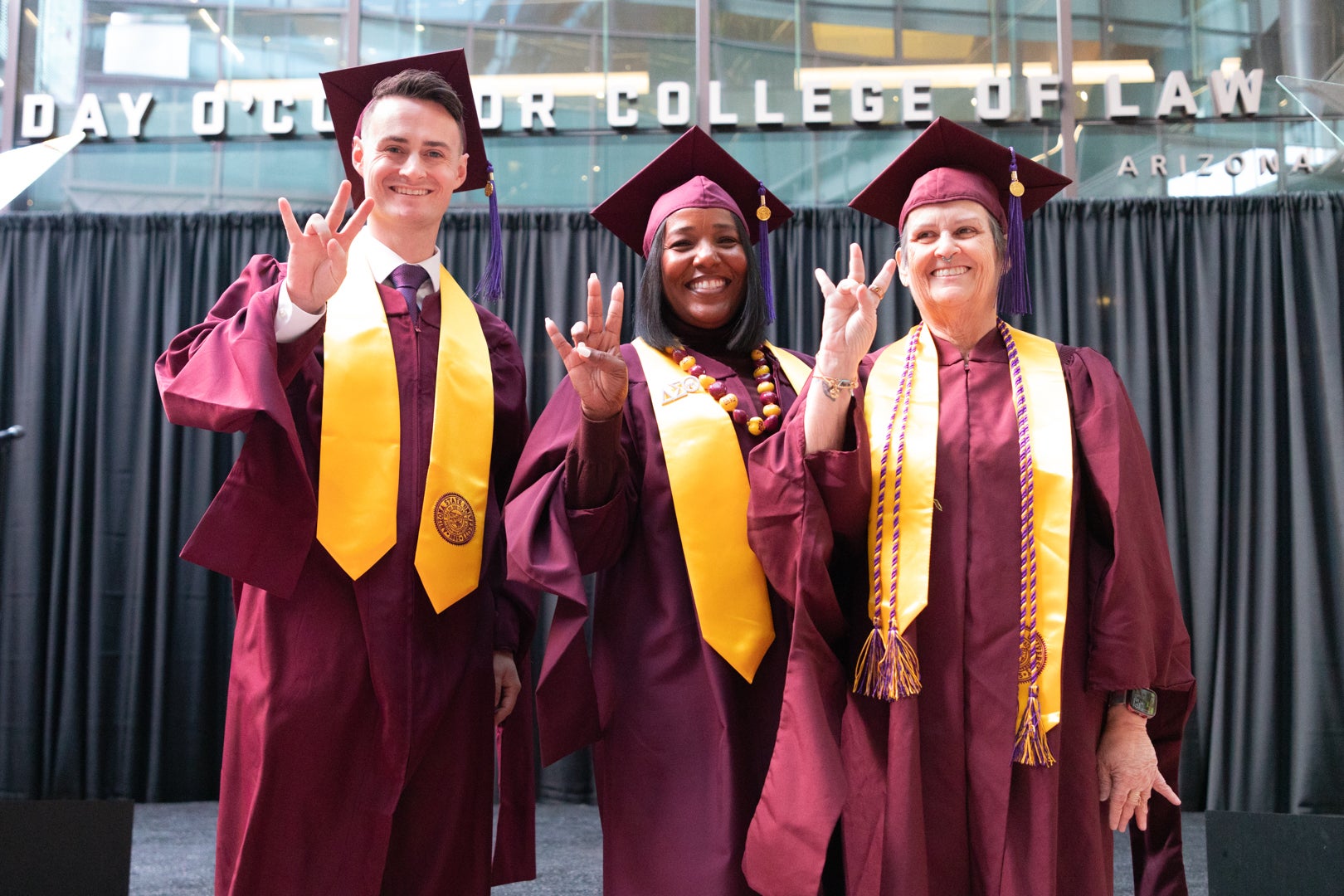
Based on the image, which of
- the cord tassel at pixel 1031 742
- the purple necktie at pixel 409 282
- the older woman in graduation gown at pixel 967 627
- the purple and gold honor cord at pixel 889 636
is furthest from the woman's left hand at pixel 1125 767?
the purple necktie at pixel 409 282

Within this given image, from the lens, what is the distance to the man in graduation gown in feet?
5.82

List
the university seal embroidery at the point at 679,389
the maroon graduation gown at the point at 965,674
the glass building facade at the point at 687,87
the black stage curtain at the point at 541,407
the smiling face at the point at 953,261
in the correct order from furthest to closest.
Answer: the glass building facade at the point at 687,87 → the black stage curtain at the point at 541,407 → the university seal embroidery at the point at 679,389 → the smiling face at the point at 953,261 → the maroon graduation gown at the point at 965,674

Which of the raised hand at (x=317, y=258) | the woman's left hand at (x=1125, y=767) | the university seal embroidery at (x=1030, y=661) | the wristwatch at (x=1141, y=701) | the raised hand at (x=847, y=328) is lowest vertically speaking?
the woman's left hand at (x=1125, y=767)

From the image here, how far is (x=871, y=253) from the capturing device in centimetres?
495

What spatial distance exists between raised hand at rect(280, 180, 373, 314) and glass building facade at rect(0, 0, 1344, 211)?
3.35 metres

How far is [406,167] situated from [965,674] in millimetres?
1408

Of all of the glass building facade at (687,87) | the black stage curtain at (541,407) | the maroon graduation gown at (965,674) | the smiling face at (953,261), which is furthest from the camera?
the glass building facade at (687,87)

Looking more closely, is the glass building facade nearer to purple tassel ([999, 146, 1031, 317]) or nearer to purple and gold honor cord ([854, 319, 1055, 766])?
purple tassel ([999, 146, 1031, 317])

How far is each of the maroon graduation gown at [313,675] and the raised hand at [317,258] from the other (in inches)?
2.1

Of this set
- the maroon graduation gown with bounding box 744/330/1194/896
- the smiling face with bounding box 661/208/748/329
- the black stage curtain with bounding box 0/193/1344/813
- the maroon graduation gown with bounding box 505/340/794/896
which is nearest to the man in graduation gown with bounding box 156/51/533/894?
the maroon graduation gown with bounding box 505/340/794/896

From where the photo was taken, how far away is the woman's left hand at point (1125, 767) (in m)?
1.77

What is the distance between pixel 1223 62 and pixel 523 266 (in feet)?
11.4

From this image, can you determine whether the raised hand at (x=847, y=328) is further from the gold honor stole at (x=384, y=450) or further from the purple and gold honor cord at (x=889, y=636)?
the gold honor stole at (x=384, y=450)

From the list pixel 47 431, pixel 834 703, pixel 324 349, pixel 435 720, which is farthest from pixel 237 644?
pixel 47 431
